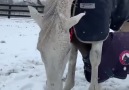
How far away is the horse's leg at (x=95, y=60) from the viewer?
332cm

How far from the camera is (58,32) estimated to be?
2.55m

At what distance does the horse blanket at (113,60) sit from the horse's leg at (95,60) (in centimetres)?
16

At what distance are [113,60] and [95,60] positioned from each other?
1.16 feet

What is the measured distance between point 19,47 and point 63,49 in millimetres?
4439

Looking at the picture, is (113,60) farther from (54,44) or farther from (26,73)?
(26,73)

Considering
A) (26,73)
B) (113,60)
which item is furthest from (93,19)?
(26,73)

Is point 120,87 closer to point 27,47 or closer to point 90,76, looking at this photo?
point 90,76

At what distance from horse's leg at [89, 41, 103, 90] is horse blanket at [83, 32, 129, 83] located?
16 cm

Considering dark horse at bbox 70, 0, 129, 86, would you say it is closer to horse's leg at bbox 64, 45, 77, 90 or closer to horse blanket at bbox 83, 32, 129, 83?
horse blanket at bbox 83, 32, 129, 83

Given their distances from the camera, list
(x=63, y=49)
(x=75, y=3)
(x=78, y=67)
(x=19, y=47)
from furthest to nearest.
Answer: (x=19, y=47)
(x=78, y=67)
(x=75, y=3)
(x=63, y=49)

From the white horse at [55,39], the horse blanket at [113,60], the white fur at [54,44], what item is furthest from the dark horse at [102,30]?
the white fur at [54,44]

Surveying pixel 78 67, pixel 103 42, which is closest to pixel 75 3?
pixel 103 42

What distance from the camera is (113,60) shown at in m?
3.61

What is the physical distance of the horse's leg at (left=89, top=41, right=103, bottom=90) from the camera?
10.9 ft
